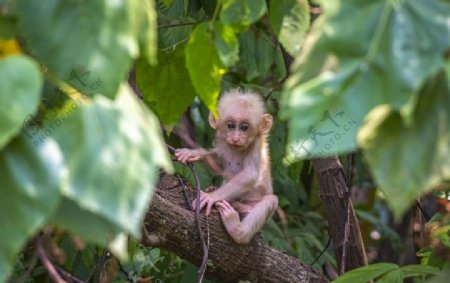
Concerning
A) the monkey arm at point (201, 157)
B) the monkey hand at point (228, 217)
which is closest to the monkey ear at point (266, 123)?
the monkey arm at point (201, 157)

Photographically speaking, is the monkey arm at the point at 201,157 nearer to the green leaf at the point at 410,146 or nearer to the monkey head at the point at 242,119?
the monkey head at the point at 242,119

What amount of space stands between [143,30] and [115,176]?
266 millimetres

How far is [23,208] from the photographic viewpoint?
140 centimetres

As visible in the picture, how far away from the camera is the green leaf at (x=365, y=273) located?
2.97 metres

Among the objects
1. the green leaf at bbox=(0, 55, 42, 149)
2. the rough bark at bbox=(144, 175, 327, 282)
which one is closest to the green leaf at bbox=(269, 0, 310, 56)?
the green leaf at bbox=(0, 55, 42, 149)

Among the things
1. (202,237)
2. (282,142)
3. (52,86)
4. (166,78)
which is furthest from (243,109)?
(52,86)

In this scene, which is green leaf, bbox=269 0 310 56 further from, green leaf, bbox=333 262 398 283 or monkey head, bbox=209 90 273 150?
monkey head, bbox=209 90 273 150

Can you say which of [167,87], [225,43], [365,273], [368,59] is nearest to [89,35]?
[368,59]

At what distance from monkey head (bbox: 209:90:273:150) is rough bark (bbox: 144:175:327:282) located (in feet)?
3.15

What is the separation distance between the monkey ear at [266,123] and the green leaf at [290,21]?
7.92 feet

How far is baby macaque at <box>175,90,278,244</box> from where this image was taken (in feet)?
14.4

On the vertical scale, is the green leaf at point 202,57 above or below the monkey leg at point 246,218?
above

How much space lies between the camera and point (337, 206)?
418 centimetres

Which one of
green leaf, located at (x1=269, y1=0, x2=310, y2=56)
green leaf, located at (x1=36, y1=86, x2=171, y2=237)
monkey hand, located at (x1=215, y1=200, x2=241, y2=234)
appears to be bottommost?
monkey hand, located at (x1=215, y1=200, x2=241, y2=234)
